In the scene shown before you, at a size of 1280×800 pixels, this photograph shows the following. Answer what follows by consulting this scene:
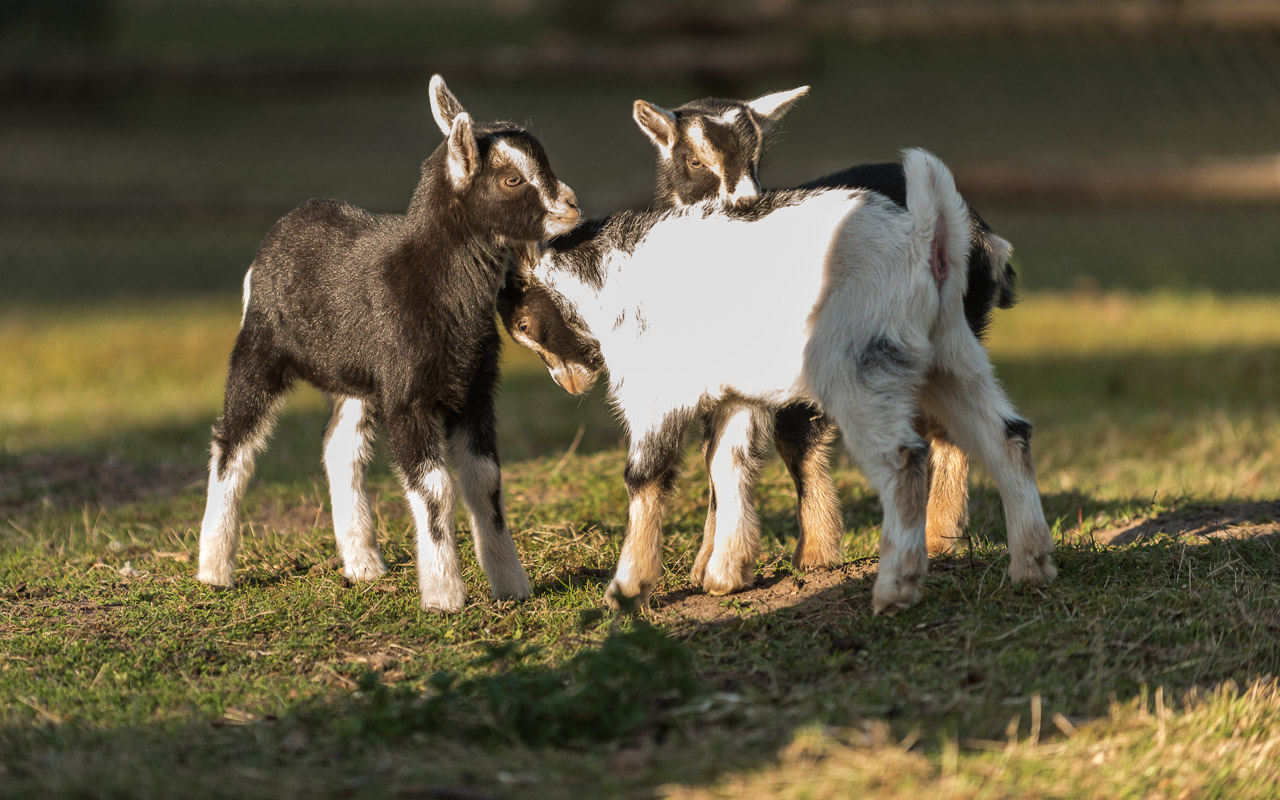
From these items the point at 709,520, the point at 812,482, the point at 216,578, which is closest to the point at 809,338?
the point at 812,482

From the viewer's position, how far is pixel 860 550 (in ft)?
18.3

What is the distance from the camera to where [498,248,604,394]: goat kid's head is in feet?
17.4

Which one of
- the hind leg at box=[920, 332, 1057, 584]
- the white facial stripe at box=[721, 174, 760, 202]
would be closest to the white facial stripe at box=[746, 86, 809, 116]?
the white facial stripe at box=[721, 174, 760, 202]

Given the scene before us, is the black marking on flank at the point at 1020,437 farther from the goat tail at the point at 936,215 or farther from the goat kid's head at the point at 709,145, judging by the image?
the goat kid's head at the point at 709,145

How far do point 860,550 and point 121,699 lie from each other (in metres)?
2.90

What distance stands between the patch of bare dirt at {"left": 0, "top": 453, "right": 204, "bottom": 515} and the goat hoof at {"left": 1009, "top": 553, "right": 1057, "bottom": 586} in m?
4.40

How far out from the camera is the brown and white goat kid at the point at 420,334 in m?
4.94

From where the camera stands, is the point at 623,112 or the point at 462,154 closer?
the point at 462,154

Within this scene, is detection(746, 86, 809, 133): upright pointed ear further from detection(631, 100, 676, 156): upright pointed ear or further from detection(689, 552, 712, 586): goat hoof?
detection(689, 552, 712, 586): goat hoof

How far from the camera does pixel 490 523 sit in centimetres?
512

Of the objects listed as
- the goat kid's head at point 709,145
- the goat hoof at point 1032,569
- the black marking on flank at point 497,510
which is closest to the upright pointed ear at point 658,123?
the goat kid's head at point 709,145

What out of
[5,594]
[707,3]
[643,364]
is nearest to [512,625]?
[643,364]

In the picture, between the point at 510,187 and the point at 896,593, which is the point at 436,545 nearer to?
the point at 510,187

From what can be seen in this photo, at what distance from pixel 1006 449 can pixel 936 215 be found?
2.82 feet
